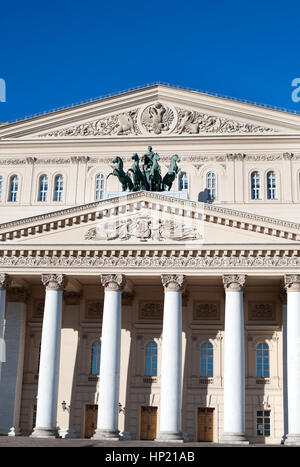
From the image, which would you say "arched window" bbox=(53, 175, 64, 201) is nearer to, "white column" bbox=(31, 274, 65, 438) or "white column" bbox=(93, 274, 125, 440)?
"white column" bbox=(31, 274, 65, 438)

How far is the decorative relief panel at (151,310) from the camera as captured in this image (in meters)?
41.6

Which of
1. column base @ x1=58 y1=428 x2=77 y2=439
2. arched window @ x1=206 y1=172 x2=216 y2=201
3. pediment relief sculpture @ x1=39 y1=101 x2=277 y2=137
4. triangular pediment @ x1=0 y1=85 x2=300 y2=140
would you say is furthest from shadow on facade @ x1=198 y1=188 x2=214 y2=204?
column base @ x1=58 y1=428 x2=77 y2=439

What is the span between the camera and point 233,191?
1806 inches

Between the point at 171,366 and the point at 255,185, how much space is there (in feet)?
49.0

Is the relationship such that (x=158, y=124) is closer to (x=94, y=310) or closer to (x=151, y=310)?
(x=151, y=310)

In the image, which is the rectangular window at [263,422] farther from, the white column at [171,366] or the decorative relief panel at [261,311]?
the white column at [171,366]

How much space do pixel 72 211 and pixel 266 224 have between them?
986 cm

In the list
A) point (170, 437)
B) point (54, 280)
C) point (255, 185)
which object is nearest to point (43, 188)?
point (54, 280)

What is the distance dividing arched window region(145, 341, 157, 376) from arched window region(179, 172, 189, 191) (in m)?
10.3

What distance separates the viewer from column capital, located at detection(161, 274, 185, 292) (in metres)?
37.0

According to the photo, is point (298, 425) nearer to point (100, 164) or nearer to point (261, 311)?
point (261, 311)

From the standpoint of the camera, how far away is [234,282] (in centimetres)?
3669

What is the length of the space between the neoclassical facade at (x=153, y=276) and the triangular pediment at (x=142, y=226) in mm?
71
